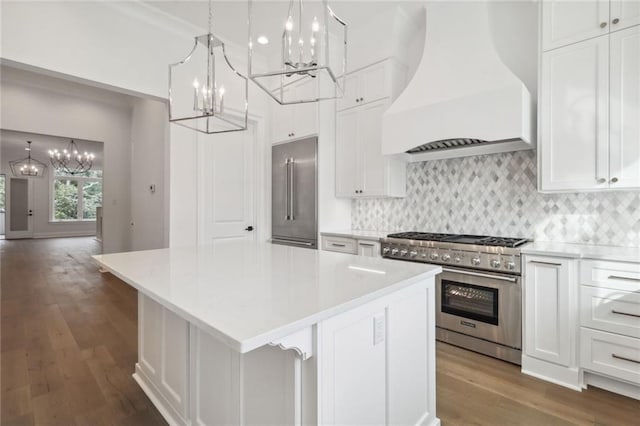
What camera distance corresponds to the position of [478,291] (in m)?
2.51

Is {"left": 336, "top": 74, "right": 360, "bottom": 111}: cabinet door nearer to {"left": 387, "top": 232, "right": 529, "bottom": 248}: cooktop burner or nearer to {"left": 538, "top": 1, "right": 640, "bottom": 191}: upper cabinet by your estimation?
{"left": 387, "top": 232, "right": 529, "bottom": 248}: cooktop burner

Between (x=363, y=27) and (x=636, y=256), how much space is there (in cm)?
318

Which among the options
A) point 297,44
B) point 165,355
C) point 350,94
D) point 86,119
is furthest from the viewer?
point 86,119

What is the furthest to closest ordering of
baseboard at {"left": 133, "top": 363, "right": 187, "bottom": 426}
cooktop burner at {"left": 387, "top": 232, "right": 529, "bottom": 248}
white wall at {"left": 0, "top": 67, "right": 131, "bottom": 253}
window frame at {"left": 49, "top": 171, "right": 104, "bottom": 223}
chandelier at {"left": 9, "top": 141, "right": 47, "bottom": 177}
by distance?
window frame at {"left": 49, "top": 171, "right": 104, "bottom": 223} < chandelier at {"left": 9, "top": 141, "right": 47, "bottom": 177} < white wall at {"left": 0, "top": 67, "right": 131, "bottom": 253} < cooktop burner at {"left": 387, "top": 232, "right": 529, "bottom": 248} < baseboard at {"left": 133, "top": 363, "right": 187, "bottom": 426}

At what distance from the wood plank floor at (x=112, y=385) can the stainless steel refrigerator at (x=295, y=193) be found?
1914 mm

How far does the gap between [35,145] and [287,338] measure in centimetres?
1158

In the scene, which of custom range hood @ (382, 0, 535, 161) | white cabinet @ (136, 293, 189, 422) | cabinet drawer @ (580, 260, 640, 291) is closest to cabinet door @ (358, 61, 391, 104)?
custom range hood @ (382, 0, 535, 161)

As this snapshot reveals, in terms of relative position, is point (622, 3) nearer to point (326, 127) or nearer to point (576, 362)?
point (576, 362)

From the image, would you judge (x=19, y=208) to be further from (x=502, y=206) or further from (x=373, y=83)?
(x=502, y=206)

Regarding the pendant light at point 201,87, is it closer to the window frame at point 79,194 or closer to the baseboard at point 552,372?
the baseboard at point 552,372

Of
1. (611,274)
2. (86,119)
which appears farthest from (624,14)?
(86,119)

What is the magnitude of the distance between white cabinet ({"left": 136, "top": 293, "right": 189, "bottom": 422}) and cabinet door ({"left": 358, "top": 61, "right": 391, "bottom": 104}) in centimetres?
287

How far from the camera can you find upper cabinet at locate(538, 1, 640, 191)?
1.98 metres

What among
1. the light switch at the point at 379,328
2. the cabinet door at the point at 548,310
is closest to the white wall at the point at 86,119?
the light switch at the point at 379,328
